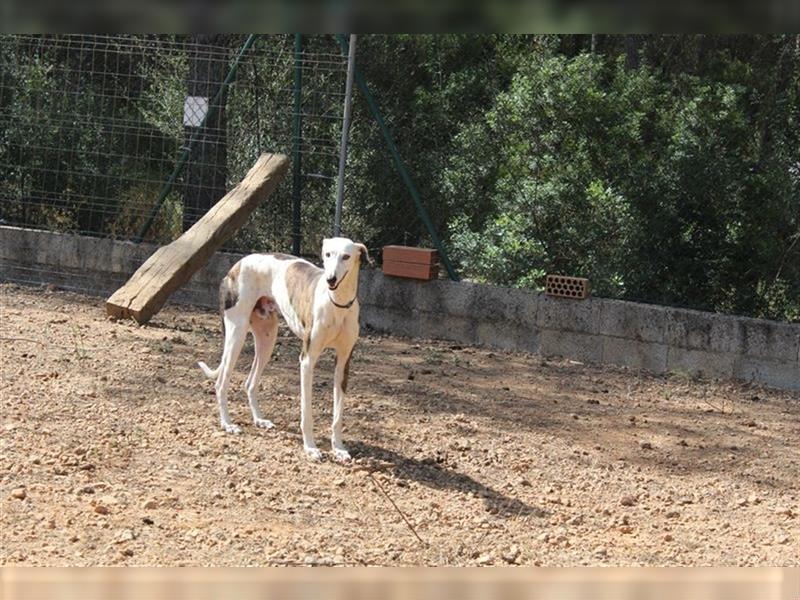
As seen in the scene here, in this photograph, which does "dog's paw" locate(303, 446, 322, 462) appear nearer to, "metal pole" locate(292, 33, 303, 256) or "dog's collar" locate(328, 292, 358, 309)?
"dog's collar" locate(328, 292, 358, 309)

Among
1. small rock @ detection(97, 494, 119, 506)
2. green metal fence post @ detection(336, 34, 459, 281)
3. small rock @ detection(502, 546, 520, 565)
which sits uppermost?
green metal fence post @ detection(336, 34, 459, 281)

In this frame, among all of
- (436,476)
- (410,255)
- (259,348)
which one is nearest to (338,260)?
(259,348)

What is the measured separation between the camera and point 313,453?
21.3 feet

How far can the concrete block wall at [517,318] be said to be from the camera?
9.73m

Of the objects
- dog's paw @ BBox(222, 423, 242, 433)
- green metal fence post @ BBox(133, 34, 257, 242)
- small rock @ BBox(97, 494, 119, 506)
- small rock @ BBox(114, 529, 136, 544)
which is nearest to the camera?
small rock @ BBox(114, 529, 136, 544)

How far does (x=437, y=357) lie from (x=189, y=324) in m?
2.41

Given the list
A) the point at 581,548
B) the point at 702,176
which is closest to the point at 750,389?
the point at 702,176

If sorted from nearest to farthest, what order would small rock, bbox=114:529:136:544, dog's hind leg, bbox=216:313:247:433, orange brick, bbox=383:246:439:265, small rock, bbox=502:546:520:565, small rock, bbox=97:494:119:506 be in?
small rock, bbox=114:529:136:544, small rock, bbox=502:546:520:565, small rock, bbox=97:494:119:506, dog's hind leg, bbox=216:313:247:433, orange brick, bbox=383:246:439:265

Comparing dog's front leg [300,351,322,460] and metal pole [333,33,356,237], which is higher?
metal pole [333,33,356,237]

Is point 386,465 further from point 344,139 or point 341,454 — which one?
point 344,139

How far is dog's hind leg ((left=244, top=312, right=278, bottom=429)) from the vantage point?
719cm

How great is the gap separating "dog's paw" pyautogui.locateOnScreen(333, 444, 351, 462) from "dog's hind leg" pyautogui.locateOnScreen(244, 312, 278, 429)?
707 mm

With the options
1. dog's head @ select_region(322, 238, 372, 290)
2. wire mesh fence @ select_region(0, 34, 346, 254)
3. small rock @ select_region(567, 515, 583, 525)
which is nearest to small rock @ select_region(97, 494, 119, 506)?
dog's head @ select_region(322, 238, 372, 290)

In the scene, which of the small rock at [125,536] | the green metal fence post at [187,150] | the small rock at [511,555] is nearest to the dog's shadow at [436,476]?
the small rock at [511,555]
